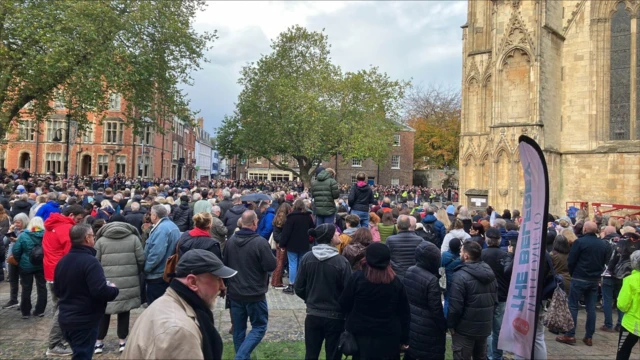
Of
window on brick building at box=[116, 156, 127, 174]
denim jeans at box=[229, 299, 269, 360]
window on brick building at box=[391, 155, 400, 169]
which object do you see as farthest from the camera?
window on brick building at box=[391, 155, 400, 169]

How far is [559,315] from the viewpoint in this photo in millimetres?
6105

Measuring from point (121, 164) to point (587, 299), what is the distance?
52442mm

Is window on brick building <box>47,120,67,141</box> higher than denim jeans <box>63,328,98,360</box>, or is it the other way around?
window on brick building <box>47,120,67,141</box>

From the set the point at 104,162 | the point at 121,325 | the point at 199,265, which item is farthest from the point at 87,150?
the point at 199,265

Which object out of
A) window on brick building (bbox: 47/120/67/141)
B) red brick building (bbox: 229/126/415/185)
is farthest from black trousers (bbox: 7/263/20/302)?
window on brick building (bbox: 47/120/67/141)

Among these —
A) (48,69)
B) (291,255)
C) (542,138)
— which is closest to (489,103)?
(542,138)

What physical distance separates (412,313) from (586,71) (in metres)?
19.8

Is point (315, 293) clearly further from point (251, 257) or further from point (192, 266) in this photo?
point (192, 266)

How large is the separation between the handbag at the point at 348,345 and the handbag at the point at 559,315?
352 cm

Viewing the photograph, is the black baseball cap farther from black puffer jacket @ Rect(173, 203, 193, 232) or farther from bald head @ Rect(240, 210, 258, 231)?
black puffer jacket @ Rect(173, 203, 193, 232)

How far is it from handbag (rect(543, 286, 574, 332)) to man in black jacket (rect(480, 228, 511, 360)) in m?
0.93

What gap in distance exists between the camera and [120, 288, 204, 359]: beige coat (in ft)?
7.00

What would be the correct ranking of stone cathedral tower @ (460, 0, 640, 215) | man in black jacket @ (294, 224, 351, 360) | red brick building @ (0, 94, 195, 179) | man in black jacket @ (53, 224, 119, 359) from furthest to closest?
1. red brick building @ (0, 94, 195, 179)
2. stone cathedral tower @ (460, 0, 640, 215)
3. man in black jacket @ (294, 224, 351, 360)
4. man in black jacket @ (53, 224, 119, 359)

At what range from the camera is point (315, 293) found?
4.71m
